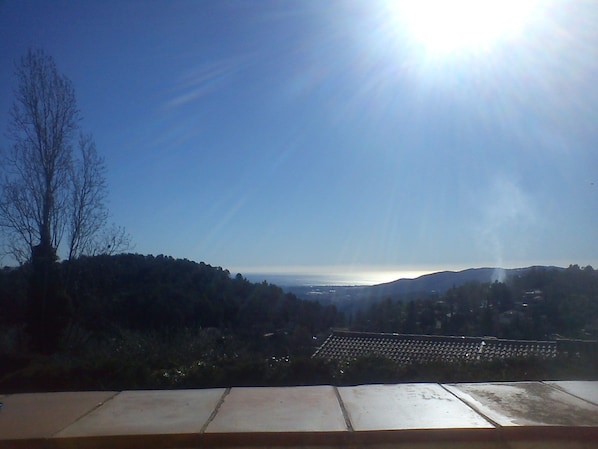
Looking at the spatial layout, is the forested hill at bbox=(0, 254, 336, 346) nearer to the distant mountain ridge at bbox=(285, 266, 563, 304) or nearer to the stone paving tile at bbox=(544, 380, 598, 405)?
the distant mountain ridge at bbox=(285, 266, 563, 304)

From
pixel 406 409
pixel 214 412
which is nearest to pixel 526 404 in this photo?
pixel 406 409

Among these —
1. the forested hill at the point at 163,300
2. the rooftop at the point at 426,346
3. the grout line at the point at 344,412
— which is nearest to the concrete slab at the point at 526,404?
the grout line at the point at 344,412

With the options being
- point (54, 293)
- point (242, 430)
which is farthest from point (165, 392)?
point (54, 293)

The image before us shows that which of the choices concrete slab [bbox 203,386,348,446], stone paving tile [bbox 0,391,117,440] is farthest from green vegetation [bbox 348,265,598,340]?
stone paving tile [bbox 0,391,117,440]

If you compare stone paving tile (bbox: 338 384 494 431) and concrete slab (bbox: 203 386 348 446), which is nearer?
concrete slab (bbox: 203 386 348 446)

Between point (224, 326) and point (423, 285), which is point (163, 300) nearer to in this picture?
point (224, 326)

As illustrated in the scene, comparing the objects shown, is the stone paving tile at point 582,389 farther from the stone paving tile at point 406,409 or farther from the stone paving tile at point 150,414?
the stone paving tile at point 150,414

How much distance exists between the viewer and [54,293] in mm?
12562

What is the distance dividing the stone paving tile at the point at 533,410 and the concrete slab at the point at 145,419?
1824mm

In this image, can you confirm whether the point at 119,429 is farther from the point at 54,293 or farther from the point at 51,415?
the point at 54,293

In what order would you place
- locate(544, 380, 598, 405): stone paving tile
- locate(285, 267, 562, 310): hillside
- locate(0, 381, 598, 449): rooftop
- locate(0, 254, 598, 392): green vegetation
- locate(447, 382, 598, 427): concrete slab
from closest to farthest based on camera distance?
locate(0, 381, 598, 449): rooftop, locate(447, 382, 598, 427): concrete slab, locate(544, 380, 598, 405): stone paving tile, locate(0, 254, 598, 392): green vegetation, locate(285, 267, 562, 310): hillside

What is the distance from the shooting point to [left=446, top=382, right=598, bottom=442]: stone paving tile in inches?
137

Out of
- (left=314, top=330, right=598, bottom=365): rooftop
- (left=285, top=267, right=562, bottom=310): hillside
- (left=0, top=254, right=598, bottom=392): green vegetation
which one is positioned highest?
(left=285, top=267, right=562, bottom=310): hillside

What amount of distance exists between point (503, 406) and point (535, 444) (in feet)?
2.08
